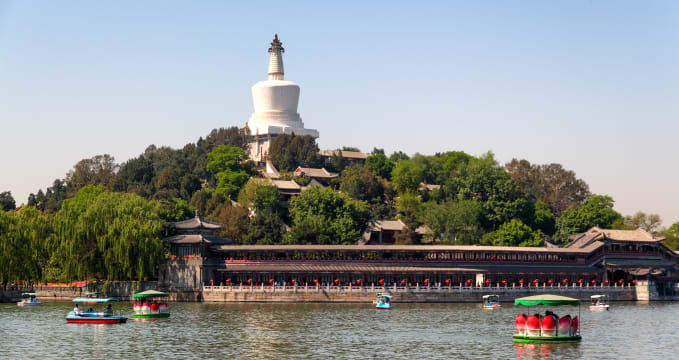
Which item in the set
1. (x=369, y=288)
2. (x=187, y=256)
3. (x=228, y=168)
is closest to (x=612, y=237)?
(x=369, y=288)

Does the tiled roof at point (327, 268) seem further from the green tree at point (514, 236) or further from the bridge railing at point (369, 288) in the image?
the green tree at point (514, 236)

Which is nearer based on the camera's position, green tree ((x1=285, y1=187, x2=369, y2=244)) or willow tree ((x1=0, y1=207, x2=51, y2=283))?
willow tree ((x1=0, y1=207, x2=51, y2=283))

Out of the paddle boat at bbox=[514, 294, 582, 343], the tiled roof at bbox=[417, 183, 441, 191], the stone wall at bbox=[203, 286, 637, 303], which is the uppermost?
the tiled roof at bbox=[417, 183, 441, 191]

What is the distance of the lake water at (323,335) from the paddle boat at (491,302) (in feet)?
6.48

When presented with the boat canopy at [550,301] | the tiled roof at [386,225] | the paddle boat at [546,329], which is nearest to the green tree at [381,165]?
the tiled roof at [386,225]

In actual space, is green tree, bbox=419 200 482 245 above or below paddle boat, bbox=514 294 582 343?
above

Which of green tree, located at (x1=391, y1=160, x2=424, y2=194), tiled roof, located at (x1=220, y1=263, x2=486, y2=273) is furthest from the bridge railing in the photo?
green tree, located at (x1=391, y1=160, x2=424, y2=194)

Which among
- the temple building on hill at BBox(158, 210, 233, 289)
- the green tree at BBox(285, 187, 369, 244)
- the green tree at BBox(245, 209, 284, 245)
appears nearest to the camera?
the temple building on hill at BBox(158, 210, 233, 289)

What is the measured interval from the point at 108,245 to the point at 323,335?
32.2 meters

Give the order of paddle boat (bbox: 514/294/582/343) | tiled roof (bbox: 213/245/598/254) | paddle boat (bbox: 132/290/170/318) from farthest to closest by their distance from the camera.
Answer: tiled roof (bbox: 213/245/598/254) < paddle boat (bbox: 132/290/170/318) < paddle boat (bbox: 514/294/582/343)

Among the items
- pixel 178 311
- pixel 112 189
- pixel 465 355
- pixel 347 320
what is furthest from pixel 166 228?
pixel 465 355

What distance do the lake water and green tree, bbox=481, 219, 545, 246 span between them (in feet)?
89.1

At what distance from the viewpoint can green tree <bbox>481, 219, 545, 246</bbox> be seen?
10339 cm

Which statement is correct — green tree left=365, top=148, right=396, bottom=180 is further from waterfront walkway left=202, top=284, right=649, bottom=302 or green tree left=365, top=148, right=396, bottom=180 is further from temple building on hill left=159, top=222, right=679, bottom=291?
→ waterfront walkway left=202, top=284, right=649, bottom=302
